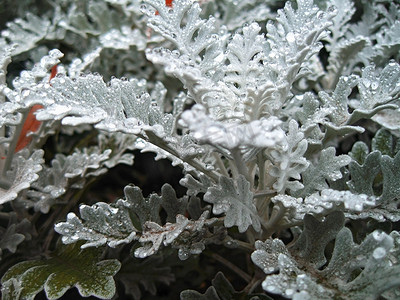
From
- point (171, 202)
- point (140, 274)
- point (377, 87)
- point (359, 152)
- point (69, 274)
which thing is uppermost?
point (377, 87)

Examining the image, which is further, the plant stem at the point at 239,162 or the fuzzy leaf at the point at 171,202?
the fuzzy leaf at the point at 171,202

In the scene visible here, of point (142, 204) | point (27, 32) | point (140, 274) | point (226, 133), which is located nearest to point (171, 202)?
point (142, 204)

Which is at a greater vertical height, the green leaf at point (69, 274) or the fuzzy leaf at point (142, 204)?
the fuzzy leaf at point (142, 204)

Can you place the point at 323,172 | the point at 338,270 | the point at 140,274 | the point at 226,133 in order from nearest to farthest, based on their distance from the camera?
the point at 226,133, the point at 338,270, the point at 323,172, the point at 140,274

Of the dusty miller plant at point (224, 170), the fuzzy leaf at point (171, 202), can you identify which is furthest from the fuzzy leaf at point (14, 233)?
the fuzzy leaf at point (171, 202)

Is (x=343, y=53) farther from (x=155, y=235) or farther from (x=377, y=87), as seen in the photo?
(x=155, y=235)

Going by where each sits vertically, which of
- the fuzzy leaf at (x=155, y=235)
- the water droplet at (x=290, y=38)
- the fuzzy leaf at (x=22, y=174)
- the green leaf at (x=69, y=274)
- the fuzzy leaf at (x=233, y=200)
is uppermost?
the water droplet at (x=290, y=38)

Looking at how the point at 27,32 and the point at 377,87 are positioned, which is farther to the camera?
the point at 27,32

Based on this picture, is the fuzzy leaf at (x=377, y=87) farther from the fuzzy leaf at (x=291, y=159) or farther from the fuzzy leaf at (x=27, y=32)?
the fuzzy leaf at (x=27, y=32)
